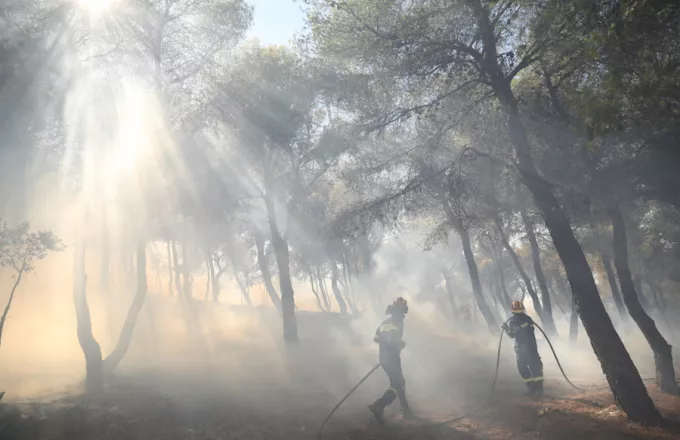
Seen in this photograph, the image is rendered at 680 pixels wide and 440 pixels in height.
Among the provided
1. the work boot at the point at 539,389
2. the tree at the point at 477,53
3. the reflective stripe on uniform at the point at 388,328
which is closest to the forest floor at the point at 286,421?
the work boot at the point at 539,389

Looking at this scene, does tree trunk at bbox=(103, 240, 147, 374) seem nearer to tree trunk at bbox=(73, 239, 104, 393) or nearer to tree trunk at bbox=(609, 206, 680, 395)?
tree trunk at bbox=(73, 239, 104, 393)

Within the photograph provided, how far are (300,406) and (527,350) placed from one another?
535 centimetres

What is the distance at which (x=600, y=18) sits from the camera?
19.6ft

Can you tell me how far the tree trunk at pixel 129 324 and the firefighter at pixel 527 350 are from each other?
33.5 ft

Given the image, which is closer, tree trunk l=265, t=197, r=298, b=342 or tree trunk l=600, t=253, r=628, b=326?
tree trunk l=265, t=197, r=298, b=342

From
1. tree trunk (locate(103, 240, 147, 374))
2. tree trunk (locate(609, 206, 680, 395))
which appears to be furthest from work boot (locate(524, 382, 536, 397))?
tree trunk (locate(103, 240, 147, 374))

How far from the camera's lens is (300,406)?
10.4 meters

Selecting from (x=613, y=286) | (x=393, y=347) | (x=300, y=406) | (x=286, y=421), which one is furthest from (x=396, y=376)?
(x=613, y=286)

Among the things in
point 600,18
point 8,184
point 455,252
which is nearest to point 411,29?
point 600,18

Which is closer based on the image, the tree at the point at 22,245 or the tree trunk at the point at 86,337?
the tree trunk at the point at 86,337

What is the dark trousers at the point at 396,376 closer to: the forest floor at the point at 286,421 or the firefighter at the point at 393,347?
the firefighter at the point at 393,347

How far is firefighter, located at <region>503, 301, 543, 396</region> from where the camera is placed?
31.3 ft

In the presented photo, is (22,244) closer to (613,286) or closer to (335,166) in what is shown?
(335,166)

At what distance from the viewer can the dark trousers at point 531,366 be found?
9531 millimetres
